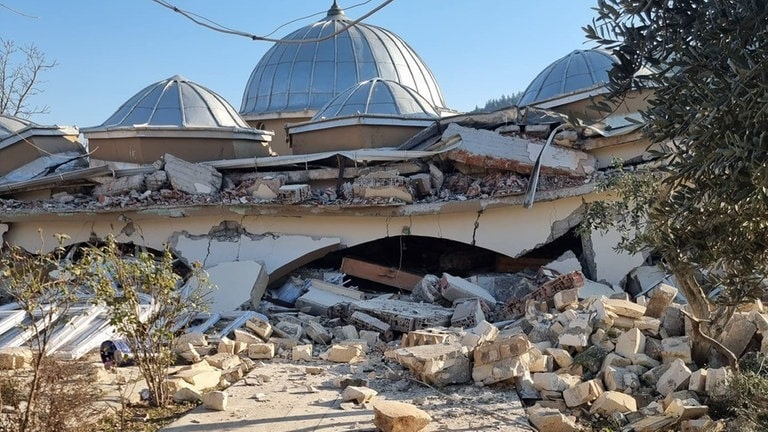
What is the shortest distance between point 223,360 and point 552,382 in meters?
3.67

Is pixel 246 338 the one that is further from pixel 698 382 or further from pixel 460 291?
pixel 698 382

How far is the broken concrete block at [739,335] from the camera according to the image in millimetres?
7254

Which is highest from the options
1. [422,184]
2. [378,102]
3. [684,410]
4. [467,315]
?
[378,102]

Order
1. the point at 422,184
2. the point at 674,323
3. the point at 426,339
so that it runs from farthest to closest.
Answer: the point at 422,184
the point at 426,339
the point at 674,323

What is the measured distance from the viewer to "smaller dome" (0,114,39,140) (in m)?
17.7

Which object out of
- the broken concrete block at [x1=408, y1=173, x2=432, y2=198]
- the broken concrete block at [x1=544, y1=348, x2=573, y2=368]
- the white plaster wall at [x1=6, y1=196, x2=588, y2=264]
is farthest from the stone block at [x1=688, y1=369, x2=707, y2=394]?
the broken concrete block at [x1=408, y1=173, x2=432, y2=198]

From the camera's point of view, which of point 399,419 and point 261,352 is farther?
point 261,352

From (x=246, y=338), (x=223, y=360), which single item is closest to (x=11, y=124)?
(x=246, y=338)

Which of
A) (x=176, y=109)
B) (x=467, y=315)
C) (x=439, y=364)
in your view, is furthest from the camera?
(x=176, y=109)

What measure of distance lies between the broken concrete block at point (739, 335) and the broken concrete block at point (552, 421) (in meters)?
2.35

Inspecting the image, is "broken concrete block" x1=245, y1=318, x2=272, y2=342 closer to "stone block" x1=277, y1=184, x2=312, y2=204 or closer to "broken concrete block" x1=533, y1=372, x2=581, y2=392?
"stone block" x1=277, y1=184, x2=312, y2=204

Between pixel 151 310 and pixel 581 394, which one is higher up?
pixel 151 310

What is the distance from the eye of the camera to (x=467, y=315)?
34.4ft

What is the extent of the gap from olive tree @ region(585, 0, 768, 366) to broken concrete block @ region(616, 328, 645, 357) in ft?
10.7
